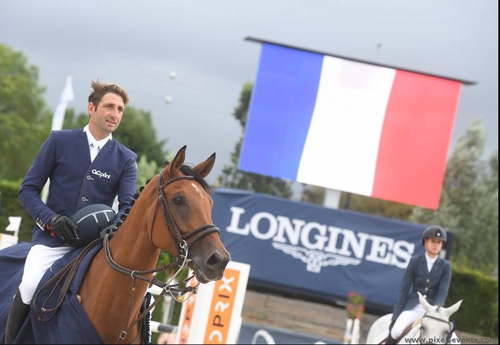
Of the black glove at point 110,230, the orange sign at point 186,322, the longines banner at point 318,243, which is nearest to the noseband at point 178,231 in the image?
the black glove at point 110,230

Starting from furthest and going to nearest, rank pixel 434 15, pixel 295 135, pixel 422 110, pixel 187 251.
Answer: pixel 434 15 < pixel 422 110 < pixel 295 135 < pixel 187 251

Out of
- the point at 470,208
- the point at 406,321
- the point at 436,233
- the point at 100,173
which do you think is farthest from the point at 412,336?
the point at 470,208

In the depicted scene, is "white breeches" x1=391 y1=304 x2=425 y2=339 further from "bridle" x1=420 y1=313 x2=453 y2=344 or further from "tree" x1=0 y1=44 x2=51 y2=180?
"tree" x1=0 y1=44 x2=51 y2=180

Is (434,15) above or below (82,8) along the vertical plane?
above

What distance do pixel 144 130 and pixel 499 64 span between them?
61.9 feet

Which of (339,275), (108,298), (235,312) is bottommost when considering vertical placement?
(339,275)

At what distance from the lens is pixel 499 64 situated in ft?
139

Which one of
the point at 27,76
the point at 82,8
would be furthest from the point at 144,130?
the point at 82,8

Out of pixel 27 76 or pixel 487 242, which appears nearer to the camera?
pixel 487 242

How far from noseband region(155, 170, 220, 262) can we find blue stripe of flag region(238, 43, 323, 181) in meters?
14.2

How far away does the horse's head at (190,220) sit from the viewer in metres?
3.89

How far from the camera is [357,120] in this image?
1889cm

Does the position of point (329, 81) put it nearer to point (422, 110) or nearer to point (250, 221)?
point (422, 110)

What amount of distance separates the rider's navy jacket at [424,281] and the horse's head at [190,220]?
15.5 feet
